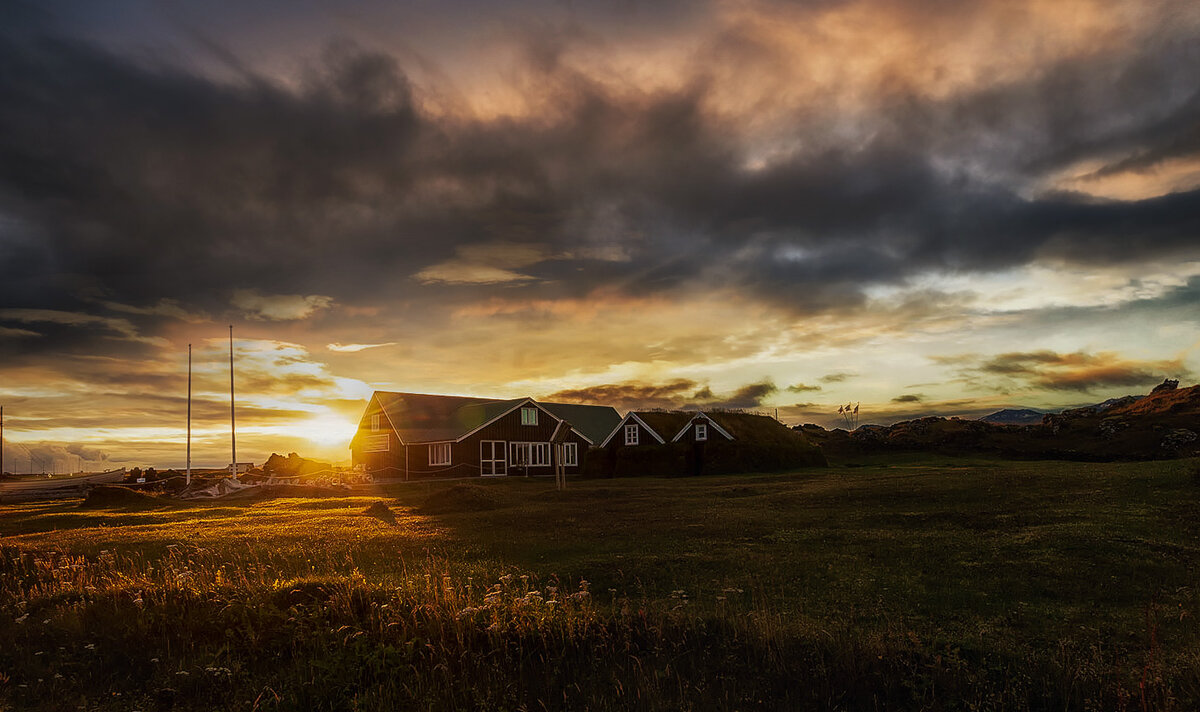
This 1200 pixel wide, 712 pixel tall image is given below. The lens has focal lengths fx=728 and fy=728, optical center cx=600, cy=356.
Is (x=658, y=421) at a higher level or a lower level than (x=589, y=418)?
lower

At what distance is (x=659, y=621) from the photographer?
31.4 ft

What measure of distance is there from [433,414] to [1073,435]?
5306 cm

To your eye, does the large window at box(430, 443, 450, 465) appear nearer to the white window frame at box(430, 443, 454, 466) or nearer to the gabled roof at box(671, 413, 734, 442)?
the white window frame at box(430, 443, 454, 466)

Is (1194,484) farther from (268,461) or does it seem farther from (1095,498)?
(268,461)

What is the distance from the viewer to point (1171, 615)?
11594mm

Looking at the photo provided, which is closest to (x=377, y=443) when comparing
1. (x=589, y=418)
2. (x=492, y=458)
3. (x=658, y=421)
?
(x=492, y=458)

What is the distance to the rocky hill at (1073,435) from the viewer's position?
47.7 metres

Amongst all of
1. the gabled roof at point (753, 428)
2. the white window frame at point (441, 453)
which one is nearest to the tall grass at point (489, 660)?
the gabled roof at point (753, 428)

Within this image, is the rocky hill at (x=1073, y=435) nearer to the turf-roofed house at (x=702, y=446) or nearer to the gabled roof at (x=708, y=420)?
the turf-roofed house at (x=702, y=446)

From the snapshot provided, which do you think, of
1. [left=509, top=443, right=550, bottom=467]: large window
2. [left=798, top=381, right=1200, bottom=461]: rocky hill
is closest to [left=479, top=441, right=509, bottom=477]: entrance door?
[left=509, top=443, right=550, bottom=467]: large window

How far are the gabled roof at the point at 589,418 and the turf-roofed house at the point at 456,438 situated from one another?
14.7 feet

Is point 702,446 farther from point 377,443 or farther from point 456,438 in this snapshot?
point 377,443

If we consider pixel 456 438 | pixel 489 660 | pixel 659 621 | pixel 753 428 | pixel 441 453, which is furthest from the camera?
pixel 441 453

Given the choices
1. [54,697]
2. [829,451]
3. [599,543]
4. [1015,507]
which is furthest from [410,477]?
[54,697]
